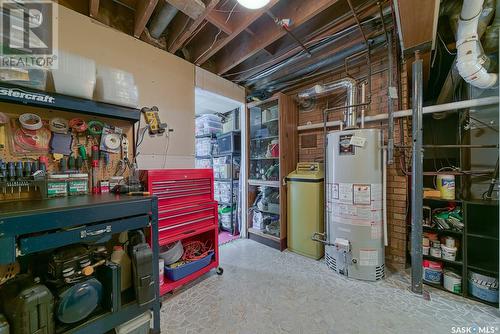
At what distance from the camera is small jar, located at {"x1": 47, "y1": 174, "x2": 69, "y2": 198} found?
1.52 metres

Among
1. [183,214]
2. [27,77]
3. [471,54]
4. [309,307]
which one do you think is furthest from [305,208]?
[27,77]

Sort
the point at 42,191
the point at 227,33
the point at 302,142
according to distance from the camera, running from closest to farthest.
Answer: the point at 42,191 < the point at 227,33 < the point at 302,142

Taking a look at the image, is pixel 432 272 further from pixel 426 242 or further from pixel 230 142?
pixel 230 142

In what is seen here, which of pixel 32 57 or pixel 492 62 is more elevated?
pixel 492 62

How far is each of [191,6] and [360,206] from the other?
251 centimetres

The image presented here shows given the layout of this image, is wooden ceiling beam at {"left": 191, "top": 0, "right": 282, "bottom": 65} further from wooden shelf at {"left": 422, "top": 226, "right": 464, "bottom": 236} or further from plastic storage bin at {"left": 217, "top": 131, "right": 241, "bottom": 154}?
wooden shelf at {"left": 422, "top": 226, "right": 464, "bottom": 236}

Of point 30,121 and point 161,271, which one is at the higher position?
point 30,121

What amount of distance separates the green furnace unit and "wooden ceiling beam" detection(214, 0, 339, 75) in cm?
165

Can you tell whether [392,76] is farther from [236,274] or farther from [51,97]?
[51,97]

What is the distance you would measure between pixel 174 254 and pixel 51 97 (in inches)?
64.3

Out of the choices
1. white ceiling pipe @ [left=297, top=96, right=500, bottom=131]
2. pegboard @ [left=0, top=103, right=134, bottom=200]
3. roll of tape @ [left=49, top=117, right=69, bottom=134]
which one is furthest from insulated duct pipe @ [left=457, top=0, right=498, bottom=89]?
roll of tape @ [left=49, top=117, right=69, bottom=134]

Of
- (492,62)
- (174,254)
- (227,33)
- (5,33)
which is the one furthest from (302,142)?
(5,33)

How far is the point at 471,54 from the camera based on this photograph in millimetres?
1703

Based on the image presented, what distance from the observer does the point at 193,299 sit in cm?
187
